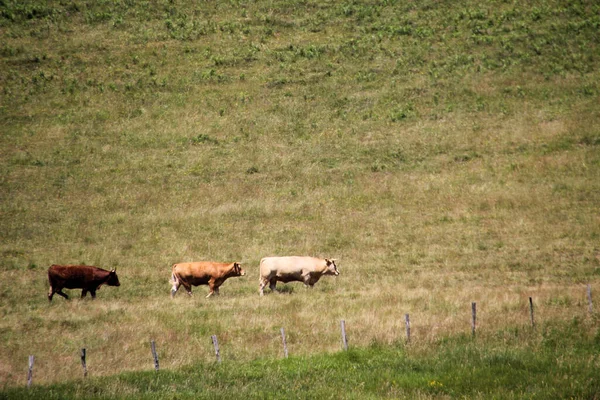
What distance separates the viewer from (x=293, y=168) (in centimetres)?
4247

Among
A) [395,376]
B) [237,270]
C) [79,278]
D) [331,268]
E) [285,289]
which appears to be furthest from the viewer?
[331,268]

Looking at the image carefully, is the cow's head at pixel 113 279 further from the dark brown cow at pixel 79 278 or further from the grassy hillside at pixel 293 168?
the grassy hillside at pixel 293 168

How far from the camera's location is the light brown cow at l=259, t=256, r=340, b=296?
26.4m

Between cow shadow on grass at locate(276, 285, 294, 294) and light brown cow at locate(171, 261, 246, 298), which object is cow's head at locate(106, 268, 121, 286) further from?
cow shadow on grass at locate(276, 285, 294, 294)

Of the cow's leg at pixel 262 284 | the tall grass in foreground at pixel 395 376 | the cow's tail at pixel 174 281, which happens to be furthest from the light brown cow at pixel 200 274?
the tall grass in foreground at pixel 395 376

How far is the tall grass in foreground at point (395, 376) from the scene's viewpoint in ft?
49.2

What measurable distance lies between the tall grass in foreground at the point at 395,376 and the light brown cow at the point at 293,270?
8.68 metres

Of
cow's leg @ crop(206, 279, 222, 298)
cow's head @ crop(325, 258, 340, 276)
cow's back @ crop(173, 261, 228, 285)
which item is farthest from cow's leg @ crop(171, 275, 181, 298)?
cow's head @ crop(325, 258, 340, 276)

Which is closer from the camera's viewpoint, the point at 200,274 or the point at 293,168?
the point at 200,274

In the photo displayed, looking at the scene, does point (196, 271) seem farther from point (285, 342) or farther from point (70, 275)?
point (285, 342)

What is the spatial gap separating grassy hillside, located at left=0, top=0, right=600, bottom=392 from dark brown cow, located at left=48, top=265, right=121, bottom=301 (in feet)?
1.55

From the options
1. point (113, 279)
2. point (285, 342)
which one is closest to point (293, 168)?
point (113, 279)

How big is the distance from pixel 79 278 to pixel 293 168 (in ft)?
61.8

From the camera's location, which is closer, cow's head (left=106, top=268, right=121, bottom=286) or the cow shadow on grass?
cow's head (left=106, top=268, right=121, bottom=286)
